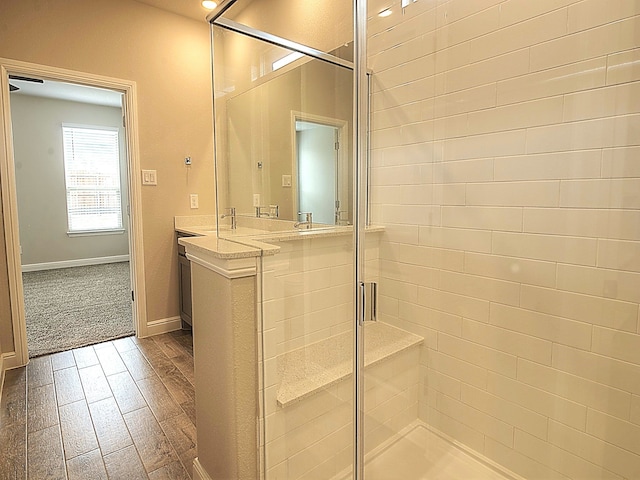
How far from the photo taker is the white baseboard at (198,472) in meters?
1.45

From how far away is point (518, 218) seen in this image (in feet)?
4.93

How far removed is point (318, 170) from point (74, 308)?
3.21m

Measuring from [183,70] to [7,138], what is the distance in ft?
4.62

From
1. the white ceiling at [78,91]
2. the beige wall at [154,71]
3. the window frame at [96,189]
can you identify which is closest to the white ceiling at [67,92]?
the white ceiling at [78,91]

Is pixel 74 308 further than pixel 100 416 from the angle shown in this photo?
Yes

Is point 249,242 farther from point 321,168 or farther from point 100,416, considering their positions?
point 100,416

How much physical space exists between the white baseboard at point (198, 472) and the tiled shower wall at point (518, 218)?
1.05m

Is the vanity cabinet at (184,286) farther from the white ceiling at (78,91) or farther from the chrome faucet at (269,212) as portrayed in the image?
the white ceiling at (78,91)

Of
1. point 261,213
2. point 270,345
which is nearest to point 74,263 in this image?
point 261,213

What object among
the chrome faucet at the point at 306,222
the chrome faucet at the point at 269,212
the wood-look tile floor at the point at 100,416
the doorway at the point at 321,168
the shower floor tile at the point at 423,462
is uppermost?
the doorway at the point at 321,168

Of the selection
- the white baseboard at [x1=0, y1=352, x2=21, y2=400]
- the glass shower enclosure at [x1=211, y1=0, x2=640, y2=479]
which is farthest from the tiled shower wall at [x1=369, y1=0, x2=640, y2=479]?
the white baseboard at [x1=0, y1=352, x2=21, y2=400]

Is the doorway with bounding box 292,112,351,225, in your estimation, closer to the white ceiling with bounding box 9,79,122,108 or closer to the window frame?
the white ceiling with bounding box 9,79,122,108

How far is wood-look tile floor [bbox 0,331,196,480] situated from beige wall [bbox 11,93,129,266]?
141 inches

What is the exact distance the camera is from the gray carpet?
302 cm
